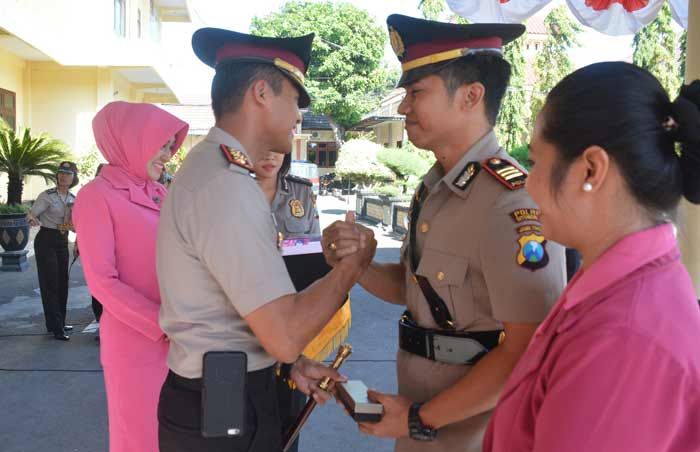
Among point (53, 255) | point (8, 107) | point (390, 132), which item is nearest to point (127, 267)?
point (53, 255)

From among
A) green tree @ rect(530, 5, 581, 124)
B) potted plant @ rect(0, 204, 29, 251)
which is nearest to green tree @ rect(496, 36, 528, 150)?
green tree @ rect(530, 5, 581, 124)

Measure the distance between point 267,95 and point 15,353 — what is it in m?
4.59

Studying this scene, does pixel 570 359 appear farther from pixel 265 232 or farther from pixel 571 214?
pixel 265 232

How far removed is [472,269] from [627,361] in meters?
0.66

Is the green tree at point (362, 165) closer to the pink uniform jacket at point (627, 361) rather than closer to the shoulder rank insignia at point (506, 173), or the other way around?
the shoulder rank insignia at point (506, 173)

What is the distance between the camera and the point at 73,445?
11.5 feet

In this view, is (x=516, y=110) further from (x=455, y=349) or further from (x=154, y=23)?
(x=455, y=349)

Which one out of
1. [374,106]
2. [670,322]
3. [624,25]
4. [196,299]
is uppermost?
[374,106]

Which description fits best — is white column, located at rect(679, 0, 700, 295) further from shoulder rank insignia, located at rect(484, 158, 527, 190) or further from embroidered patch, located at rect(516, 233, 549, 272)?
embroidered patch, located at rect(516, 233, 549, 272)

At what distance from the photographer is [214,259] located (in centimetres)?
147

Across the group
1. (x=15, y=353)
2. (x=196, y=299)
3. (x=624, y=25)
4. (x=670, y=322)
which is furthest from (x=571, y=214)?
(x=15, y=353)

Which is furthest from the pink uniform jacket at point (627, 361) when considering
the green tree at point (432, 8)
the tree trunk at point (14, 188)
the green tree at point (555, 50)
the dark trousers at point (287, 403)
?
the green tree at point (555, 50)

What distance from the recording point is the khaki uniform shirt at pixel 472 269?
1318 millimetres

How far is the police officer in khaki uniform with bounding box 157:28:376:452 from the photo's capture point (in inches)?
57.6
